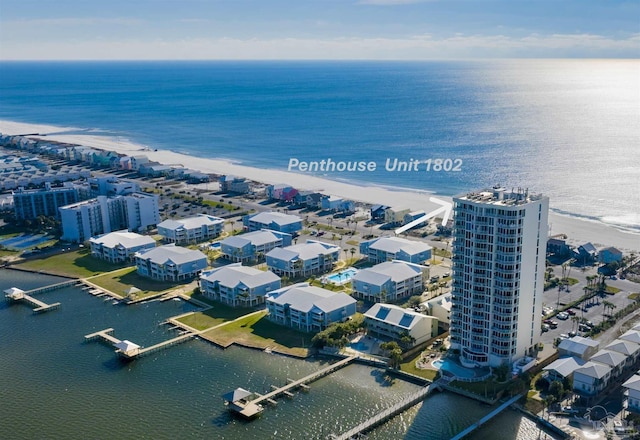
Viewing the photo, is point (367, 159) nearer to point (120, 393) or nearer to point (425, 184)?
point (425, 184)

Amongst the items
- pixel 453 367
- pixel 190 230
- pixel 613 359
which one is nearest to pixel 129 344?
pixel 453 367

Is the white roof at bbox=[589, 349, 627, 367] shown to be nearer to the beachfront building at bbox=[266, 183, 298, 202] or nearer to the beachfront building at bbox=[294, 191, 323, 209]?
the beachfront building at bbox=[294, 191, 323, 209]

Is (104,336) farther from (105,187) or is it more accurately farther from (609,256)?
(609,256)

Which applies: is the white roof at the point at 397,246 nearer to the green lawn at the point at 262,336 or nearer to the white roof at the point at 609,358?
the green lawn at the point at 262,336

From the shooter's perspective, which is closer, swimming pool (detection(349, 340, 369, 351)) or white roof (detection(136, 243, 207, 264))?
swimming pool (detection(349, 340, 369, 351))

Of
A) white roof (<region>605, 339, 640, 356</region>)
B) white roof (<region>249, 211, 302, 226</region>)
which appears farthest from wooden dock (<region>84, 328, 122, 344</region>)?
white roof (<region>605, 339, 640, 356</region>)
